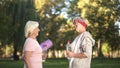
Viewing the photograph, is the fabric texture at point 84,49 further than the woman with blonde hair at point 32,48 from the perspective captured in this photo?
No

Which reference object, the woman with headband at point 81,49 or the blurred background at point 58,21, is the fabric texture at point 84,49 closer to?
the woman with headband at point 81,49

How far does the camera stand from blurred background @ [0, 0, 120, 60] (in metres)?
34.1

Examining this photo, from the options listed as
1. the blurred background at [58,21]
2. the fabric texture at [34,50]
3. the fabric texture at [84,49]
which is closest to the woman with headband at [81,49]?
the fabric texture at [84,49]

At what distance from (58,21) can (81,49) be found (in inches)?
2288

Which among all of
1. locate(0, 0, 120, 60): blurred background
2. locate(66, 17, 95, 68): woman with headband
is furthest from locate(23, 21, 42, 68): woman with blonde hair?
locate(0, 0, 120, 60): blurred background

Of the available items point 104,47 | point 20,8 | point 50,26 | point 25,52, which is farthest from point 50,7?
point 25,52

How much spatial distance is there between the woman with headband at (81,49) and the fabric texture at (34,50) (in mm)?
702

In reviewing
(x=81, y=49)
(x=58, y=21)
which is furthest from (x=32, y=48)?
(x=58, y=21)

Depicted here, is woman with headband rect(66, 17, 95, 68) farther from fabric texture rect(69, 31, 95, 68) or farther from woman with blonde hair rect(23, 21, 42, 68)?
woman with blonde hair rect(23, 21, 42, 68)

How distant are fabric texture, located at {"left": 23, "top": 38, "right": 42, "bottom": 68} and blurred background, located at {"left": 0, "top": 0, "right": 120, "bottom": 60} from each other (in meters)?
22.9

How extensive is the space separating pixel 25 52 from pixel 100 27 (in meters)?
47.3

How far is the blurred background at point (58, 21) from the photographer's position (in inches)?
1342

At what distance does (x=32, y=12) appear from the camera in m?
35.1

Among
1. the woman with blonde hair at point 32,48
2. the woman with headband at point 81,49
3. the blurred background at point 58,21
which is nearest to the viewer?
the woman with headband at point 81,49
